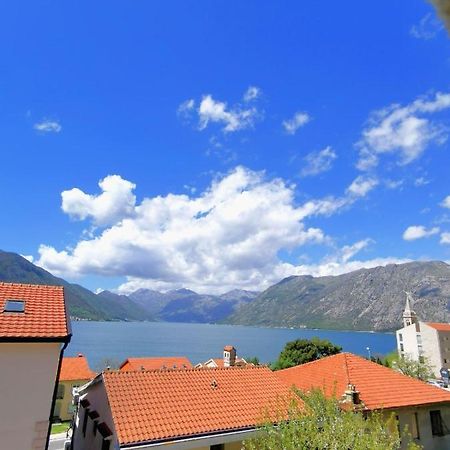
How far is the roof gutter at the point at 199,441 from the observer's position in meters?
12.4

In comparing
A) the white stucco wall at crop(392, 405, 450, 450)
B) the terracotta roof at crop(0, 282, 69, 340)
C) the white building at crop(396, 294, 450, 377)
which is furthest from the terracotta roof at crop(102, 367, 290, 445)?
the white building at crop(396, 294, 450, 377)

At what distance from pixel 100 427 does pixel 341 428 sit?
9.05 meters

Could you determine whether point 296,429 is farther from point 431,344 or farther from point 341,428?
point 431,344

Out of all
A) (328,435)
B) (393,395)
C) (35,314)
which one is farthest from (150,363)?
(328,435)

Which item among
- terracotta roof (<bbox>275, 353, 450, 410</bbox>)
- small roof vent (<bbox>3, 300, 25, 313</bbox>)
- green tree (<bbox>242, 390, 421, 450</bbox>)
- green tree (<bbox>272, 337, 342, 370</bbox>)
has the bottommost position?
green tree (<bbox>242, 390, 421, 450</bbox>)

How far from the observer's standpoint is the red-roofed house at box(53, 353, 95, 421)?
149 feet

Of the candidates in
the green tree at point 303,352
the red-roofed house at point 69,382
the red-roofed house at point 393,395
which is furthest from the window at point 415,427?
the green tree at point 303,352

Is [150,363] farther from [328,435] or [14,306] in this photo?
[328,435]

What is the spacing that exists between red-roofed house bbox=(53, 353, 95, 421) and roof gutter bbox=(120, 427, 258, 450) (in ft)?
115

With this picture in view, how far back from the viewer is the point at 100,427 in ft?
47.4

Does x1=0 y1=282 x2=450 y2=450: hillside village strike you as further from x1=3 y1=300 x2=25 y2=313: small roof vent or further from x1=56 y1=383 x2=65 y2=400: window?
x1=56 y1=383 x2=65 y2=400: window

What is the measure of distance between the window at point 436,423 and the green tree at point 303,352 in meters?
46.0

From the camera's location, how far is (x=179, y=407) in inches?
587

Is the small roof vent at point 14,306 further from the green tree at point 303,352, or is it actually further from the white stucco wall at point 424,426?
the green tree at point 303,352
